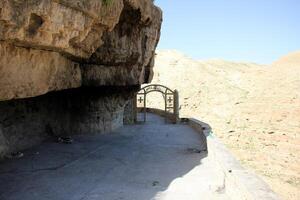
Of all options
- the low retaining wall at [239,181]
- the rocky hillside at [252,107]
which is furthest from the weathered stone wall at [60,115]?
the rocky hillside at [252,107]

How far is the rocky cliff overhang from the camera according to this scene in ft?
20.2

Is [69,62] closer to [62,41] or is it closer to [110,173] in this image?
[62,41]

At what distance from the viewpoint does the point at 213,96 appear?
43500mm

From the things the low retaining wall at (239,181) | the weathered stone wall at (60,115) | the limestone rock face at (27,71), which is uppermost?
the limestone rock face at (27,71)

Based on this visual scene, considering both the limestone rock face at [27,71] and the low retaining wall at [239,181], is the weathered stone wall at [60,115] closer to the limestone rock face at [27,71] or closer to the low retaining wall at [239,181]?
the limestone rock face at [27,71]

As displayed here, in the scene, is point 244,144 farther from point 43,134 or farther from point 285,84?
point 285,84

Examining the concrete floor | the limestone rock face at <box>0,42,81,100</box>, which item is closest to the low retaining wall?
the concrete floor

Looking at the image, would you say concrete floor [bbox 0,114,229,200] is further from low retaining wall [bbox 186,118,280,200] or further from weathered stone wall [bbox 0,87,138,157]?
weathered stone wall [bbox 0,87,138,157]

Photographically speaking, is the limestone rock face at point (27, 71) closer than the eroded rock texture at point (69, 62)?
No

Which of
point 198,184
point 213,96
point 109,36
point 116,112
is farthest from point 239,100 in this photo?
point 198,184

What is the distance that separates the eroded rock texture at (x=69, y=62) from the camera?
6.46 meters

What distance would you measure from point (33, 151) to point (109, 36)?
14.3ft

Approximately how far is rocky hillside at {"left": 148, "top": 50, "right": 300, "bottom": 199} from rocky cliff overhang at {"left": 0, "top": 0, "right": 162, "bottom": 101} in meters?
8.74

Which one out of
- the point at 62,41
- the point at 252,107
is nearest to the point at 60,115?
the point at 62,41
